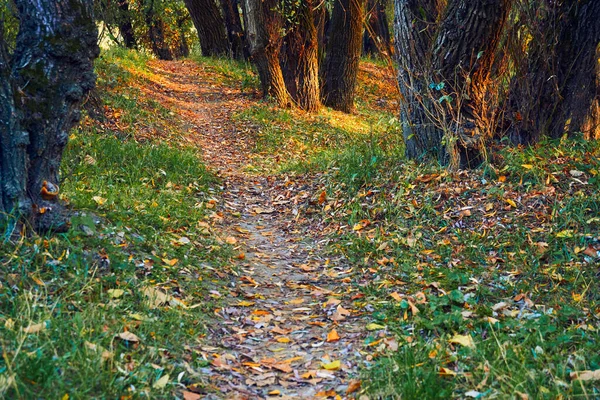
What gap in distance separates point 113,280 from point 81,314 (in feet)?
2.06

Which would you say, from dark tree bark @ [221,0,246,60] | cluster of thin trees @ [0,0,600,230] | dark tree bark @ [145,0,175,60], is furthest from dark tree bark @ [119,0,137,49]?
cluster of thin trees @ [0,0,600,230]

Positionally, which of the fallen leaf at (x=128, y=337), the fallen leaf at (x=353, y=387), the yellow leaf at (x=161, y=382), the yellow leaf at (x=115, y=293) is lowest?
the fallen leaf at (x=353, y=387)

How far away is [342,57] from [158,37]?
9343 millimetres

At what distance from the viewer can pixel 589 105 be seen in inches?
288

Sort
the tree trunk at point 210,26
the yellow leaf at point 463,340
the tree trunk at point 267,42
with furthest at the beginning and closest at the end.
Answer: the tree trunk at point 210,26
the tree trunk at point 267,42
the yellow leaf at point 463,340

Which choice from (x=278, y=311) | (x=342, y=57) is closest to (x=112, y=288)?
(x=278, y=311)

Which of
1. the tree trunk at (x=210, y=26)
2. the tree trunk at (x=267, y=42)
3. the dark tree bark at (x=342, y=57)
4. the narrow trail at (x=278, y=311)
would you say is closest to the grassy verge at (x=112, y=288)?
the narrow trail at (x=278, y=311)

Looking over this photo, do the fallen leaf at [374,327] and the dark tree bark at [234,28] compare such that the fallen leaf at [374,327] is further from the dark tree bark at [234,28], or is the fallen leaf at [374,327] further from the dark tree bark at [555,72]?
the dark tree bark at [234,28]

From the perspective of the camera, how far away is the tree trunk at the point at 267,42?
38.3ft

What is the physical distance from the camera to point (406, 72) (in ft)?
23.0

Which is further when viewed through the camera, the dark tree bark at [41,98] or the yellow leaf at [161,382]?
the dark tree bark at [41,98]

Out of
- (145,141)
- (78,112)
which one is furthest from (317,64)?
(78,112)

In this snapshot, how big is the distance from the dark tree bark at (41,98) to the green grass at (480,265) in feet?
8.41

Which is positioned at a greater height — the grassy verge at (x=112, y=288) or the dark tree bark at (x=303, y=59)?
the dark tree bark at (x=303, y=59)
